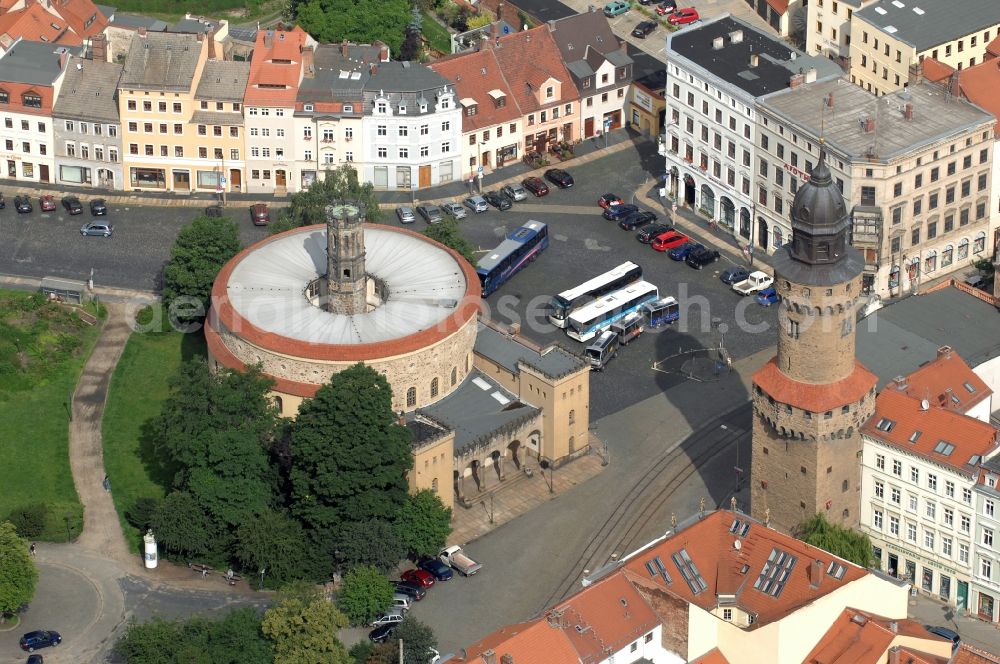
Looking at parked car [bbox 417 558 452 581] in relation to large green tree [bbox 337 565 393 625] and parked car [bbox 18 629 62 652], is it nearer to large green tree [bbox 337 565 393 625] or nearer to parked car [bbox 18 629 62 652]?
large green tree [bbox 337 565 393 625]

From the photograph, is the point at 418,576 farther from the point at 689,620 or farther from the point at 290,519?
the point at 689,620

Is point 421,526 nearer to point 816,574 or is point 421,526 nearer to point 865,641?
point 816,574

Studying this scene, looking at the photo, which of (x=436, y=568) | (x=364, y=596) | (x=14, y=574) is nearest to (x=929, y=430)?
(x=436, y=568)

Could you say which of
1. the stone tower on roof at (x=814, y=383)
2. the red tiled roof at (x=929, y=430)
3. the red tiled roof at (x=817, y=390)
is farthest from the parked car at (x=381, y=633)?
the red tiled roof at (x=929, y=430)

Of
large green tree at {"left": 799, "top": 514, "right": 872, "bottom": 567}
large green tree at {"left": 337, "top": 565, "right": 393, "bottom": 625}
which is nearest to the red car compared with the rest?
large green tree at {"left": 337, "top": 565, "right": 393, "bottom": 625}

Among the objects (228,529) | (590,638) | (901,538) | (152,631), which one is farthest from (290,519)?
(901,538)

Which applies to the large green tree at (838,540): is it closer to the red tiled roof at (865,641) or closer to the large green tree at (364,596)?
the red tiled roof at (865,641)
